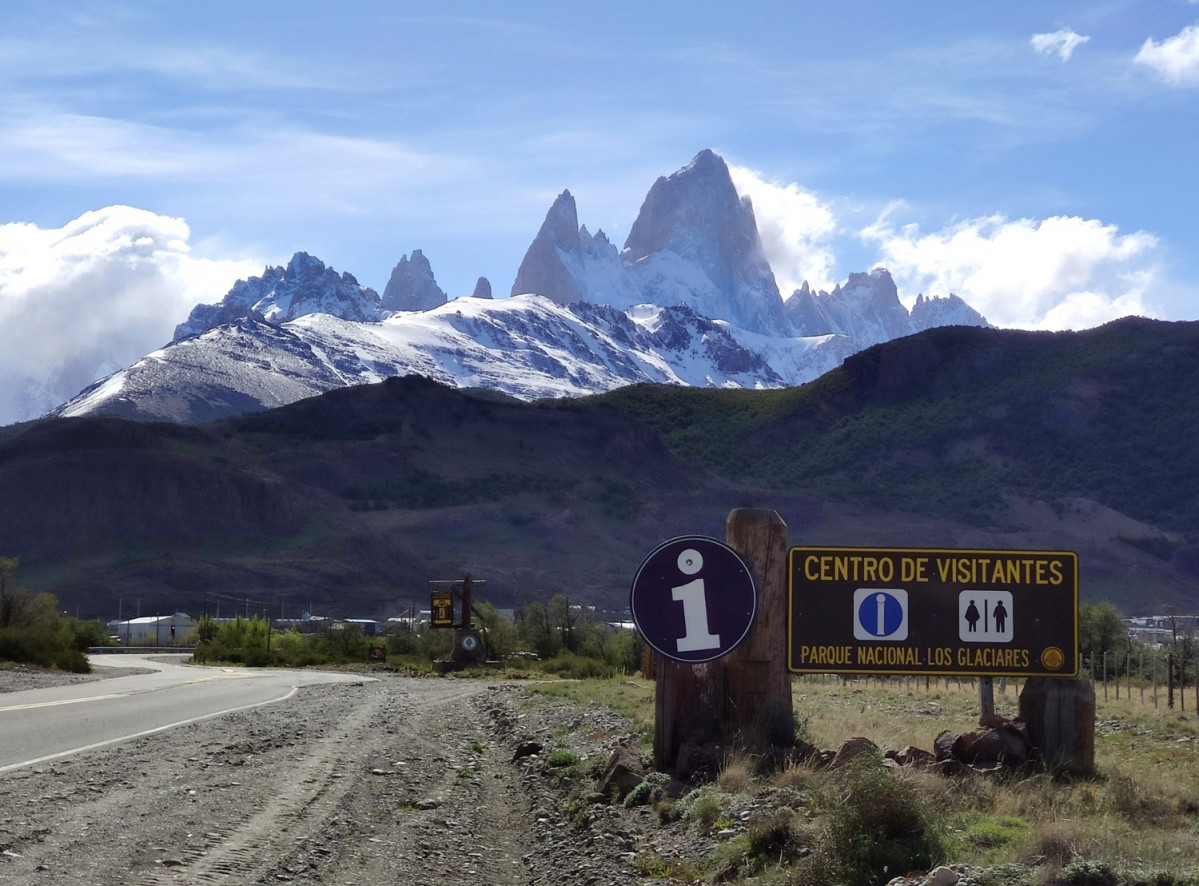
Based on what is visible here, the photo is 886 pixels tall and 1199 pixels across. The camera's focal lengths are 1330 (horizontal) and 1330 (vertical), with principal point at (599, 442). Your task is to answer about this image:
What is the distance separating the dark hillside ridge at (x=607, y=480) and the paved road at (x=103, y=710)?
71.3 metres

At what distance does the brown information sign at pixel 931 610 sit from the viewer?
1035 centimetres

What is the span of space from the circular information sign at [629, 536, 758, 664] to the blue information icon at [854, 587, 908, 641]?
0.84m

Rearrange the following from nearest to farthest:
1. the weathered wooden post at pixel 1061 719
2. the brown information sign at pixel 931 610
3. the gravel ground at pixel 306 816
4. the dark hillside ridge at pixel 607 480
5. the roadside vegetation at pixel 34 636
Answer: the gravel ground at pixel 306 816
the weathered wooden post at pixel 1061 719
the brown information sign at pixel 931 610
the roadside vegetation at pixel 34 636
the dark hillside ridge at pixel 607 480

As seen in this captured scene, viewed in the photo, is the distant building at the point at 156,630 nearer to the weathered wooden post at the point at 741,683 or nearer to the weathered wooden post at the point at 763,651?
the weathered wooden post at the point at 741,683

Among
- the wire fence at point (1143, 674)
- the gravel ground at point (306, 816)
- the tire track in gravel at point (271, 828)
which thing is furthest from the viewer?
the wire fence at point (1143, 674)

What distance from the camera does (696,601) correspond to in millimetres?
10406

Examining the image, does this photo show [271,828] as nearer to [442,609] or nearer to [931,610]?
[931,610]

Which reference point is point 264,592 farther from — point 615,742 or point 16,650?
point 615,742

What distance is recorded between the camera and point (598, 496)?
12644cm

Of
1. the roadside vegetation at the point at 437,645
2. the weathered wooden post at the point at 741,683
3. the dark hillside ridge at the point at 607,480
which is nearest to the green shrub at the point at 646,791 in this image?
the weathered wooden post at the point at 741,683

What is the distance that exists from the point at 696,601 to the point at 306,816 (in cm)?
333

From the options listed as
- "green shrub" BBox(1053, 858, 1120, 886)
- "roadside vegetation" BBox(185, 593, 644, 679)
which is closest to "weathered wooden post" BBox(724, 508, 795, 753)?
"green shrub" BBox(1053, 858, 1120, 886)

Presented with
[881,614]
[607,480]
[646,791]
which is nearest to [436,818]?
[646,791]

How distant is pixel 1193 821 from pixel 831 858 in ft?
9.40
